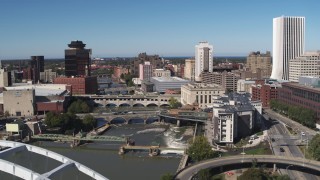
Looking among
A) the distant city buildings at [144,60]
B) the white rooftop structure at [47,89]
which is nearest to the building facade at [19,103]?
the white rooftop structure at [47,89]

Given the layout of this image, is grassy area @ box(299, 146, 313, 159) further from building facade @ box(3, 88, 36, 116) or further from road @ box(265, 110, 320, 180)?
building facade @ box(3, 88, 36, 116)

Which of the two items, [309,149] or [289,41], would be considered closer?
[309,149]

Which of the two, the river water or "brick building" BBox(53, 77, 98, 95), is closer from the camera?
the river water

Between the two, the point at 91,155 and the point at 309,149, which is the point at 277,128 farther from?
the point at 91,155

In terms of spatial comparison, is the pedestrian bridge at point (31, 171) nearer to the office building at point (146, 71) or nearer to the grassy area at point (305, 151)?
the grassy area at point (305, 151)

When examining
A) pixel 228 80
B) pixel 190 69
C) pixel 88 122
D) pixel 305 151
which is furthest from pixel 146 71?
A: pixel 305 151

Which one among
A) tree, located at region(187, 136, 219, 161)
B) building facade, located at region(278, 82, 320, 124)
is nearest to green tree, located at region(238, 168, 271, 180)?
tree, located at region(187, 136, 219, 161)

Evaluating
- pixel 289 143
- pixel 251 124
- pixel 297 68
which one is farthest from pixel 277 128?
pixel 297 68
